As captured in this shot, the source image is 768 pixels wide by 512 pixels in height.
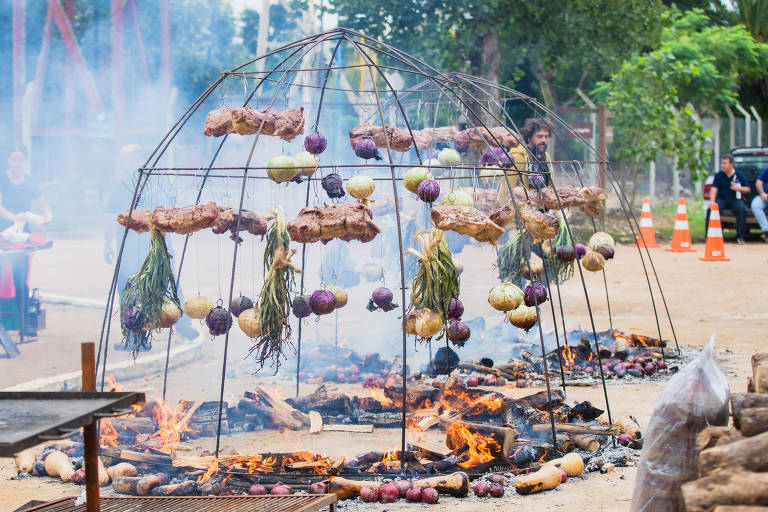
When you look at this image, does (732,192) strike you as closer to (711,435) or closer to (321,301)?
(321,301)

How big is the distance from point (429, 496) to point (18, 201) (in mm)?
7649

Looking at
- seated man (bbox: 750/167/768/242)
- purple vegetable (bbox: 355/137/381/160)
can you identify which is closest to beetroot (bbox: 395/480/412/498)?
purple vegetable (bbox: 355/137/381/160)

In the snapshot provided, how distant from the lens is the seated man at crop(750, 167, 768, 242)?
17144mm

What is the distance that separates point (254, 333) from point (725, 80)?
22356mm

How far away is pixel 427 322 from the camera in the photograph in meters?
6.05

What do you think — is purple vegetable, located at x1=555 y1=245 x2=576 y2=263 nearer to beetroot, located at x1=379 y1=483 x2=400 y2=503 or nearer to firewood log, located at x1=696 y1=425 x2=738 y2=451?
beetroot, located at x1=379 y1=483 x2=400 y2=503

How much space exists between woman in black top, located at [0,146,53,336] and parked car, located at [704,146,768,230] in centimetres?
1352

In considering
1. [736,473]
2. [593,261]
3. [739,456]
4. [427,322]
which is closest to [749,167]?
[593,261]

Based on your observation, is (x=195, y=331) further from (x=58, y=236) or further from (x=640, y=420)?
(x=58, y=236)

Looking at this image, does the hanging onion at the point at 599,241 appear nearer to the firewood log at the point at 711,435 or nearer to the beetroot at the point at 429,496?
the beetroot at the point at 429,496

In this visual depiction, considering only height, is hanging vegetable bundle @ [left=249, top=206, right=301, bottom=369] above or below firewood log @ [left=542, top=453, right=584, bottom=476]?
above

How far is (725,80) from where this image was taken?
24.7 metres

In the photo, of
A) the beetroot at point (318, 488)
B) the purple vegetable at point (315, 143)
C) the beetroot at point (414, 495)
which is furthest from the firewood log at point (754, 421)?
the purple vegetable at point (315, 143)

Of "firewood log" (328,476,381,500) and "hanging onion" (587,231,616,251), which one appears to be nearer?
"firewood log" (328,476,381,500)
